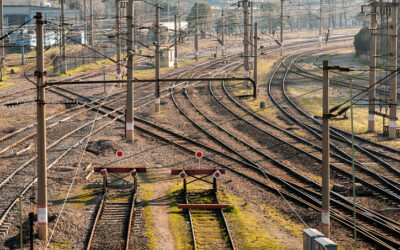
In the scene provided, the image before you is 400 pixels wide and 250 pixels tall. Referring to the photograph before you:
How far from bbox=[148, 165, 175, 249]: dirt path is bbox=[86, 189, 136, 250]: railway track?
831 mm

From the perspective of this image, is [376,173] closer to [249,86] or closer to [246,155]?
[246,155]

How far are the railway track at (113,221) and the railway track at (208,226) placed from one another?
2.15 meters

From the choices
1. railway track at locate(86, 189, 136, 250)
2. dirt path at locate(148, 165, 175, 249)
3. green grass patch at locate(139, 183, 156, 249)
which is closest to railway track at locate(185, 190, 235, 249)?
dirt path at locate(148, 165, 175, 249)

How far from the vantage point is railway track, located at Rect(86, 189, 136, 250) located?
60.6 ft

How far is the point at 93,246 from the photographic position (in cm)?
1825

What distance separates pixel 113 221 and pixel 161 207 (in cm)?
233

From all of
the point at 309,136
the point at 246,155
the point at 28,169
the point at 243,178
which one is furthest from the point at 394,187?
the point at 28,169

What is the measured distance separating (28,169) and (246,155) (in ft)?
35.7

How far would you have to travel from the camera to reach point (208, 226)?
20.3 meters

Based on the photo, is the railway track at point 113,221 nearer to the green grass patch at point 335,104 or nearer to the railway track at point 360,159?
the railway track at point 360,159

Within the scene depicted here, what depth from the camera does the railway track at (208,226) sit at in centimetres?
1864

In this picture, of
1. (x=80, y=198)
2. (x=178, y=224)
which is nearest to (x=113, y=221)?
(x=178, y=224)

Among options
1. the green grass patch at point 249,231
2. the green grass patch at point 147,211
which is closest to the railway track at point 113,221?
the green grass patch at point 147,211

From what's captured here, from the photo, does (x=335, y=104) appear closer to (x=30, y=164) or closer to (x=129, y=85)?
(x=129, y=85)
